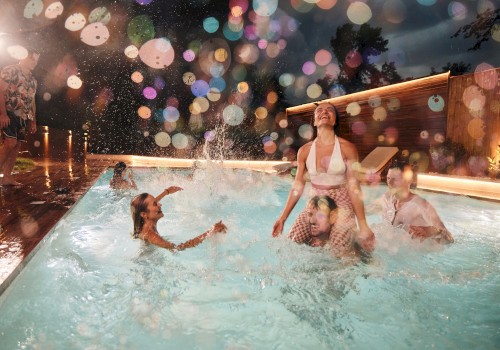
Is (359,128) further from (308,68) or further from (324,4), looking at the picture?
(324,4)

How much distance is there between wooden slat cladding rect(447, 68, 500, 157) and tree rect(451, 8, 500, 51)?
21.6 ft

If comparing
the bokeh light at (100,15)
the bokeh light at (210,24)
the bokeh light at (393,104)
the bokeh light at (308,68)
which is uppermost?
the bokeh light at (308,68)

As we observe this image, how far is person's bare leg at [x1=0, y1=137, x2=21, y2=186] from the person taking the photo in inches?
216

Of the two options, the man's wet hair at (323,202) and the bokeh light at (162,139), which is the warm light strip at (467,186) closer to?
the man's wet hair at (323,202)

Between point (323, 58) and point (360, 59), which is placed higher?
point (323, 58)

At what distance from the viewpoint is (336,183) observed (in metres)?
2.75

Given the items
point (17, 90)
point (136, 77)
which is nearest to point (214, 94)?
point (136, 77)

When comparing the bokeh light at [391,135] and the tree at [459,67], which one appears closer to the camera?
the bokeh light at [391,135]

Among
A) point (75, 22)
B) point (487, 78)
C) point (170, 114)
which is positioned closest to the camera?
point (487, 78)

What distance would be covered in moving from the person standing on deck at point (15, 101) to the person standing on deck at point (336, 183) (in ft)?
16.8

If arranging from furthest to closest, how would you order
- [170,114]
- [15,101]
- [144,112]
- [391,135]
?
[170,114] < [144,112] < [391,135] < [15,101]

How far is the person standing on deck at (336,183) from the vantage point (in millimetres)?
2674

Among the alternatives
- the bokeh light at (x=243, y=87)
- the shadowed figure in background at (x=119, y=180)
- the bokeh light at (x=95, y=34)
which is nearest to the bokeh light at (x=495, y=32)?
the bokeh light at (x=243, y=87)

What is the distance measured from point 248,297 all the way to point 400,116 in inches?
478
